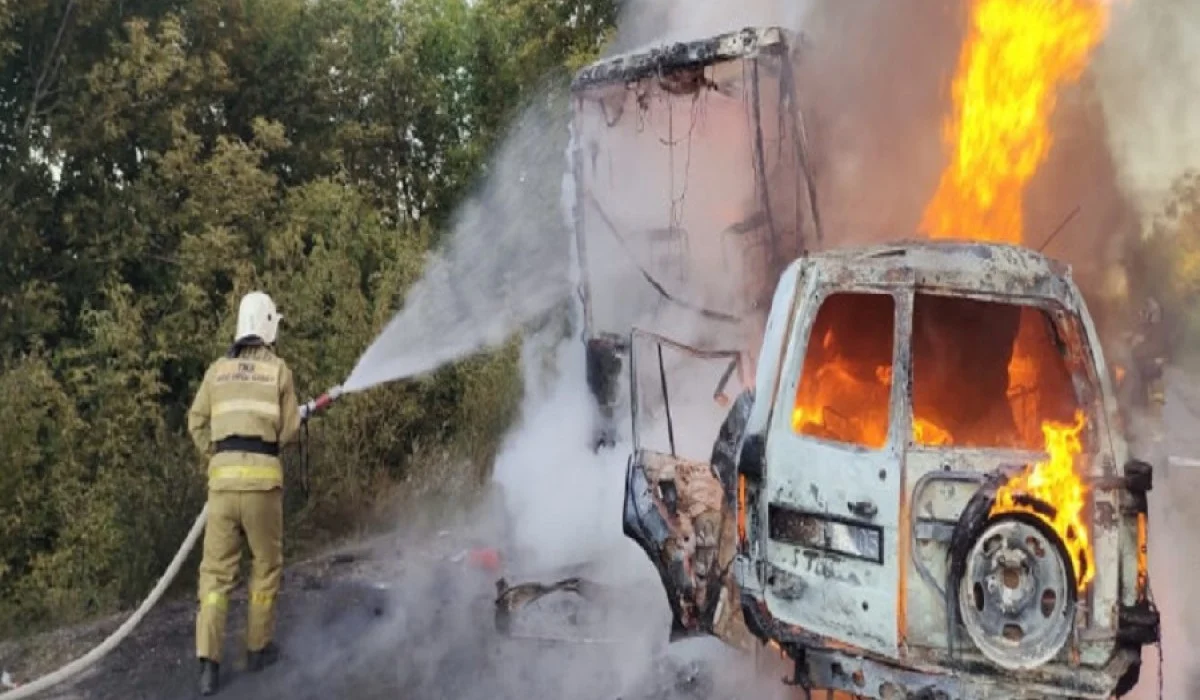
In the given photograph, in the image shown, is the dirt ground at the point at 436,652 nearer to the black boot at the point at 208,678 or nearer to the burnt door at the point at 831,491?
the black boot at the point at 208,678

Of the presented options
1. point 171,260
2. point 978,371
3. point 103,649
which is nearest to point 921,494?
point 978,371

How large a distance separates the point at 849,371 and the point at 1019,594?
52.4 inches

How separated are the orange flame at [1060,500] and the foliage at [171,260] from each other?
5.85 meters

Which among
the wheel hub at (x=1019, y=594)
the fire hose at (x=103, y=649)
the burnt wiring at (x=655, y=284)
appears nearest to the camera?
the wheel hub at (x=1019, y=594)

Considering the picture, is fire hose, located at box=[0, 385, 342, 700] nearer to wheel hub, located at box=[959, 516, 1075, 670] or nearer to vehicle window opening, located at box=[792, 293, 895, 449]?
vehicle window opening, located at box=[792, 293, 895, 449]

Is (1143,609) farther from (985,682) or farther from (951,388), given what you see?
(951,388)

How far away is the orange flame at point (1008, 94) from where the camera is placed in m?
7.11

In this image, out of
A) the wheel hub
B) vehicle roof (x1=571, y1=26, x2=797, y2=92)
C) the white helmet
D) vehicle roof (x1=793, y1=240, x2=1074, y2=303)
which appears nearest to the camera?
the wheel hub

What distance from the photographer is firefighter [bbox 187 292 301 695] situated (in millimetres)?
5352

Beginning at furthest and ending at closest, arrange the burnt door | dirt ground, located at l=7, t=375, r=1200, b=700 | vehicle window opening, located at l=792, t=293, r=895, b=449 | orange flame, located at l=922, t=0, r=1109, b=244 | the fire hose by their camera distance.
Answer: orange flame, located at l=922, t=0, r=1109, b=244 < the fire hose < dirt ground, located at l=7, t=375, r=1200, b=700 < vehicle window opening, located at l=792, t=293, r=895, b=449 < the burnt door

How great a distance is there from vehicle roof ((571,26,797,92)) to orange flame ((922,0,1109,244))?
60.6 inches

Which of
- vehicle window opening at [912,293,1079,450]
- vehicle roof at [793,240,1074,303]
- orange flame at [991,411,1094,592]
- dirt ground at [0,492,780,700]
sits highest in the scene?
vehicle roof at [793,240,1074,303]

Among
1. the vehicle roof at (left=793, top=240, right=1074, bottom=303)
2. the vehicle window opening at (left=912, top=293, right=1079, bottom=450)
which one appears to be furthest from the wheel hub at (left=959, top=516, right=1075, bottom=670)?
the vehicle roof at (left=793, top=240, right=1074, bottom=303)

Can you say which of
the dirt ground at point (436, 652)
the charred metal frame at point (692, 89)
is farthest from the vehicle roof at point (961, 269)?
the charred metal frame at point (692, 89)
